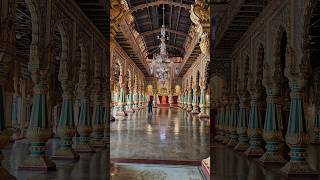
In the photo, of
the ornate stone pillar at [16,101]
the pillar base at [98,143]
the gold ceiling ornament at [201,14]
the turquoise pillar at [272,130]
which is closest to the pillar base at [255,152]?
the turquoise pillar at [272,130]

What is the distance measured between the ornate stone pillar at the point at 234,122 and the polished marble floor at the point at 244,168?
1.30 meters

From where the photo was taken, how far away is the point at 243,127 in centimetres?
1095

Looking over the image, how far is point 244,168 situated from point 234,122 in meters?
4.50

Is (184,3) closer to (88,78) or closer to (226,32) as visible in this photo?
(226,32)

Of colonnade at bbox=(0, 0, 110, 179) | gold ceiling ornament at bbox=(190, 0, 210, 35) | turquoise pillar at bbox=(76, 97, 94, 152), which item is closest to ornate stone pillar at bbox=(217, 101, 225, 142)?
Answer: gold ceiling ornament at bbox=(190, 0, 210, 35)

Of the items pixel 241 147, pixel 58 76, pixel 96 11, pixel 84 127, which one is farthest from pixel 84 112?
pixel 241 147

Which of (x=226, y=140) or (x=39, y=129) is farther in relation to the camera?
(x=226, y=140)

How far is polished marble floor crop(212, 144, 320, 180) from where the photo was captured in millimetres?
6726

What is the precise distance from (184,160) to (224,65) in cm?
584

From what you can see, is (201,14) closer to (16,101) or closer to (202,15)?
(202,15)

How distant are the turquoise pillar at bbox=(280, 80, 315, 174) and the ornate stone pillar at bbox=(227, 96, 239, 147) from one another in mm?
4857

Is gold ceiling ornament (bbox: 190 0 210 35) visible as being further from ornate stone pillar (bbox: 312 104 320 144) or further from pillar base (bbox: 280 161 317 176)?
pillar base (bbox: 280 161 317 176)

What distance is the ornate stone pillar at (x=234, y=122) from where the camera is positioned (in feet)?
38.9

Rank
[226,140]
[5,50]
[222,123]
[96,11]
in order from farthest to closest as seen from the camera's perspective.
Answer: [222,123] < [226,140] < [96,11] < [5,50]
